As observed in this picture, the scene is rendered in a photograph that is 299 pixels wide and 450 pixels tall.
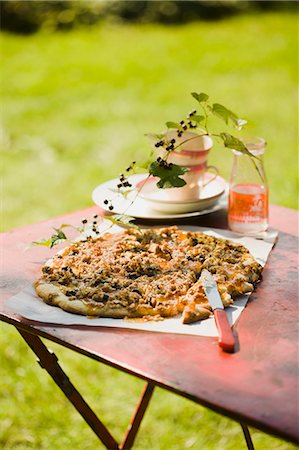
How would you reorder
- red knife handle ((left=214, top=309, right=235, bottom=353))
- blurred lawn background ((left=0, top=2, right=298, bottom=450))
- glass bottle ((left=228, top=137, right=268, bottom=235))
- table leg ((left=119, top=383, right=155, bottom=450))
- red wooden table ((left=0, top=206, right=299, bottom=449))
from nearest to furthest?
red wooden table ((left=0, top=206, right=299, bottom=449)), red knife handle ((left=214, top=309, right=235, bottom=353)), glass bottle ((left=228, top=137, right=268, bottom=235)), table leg ((left=119, top=383, right=155, bottom=450)), blurred lawn background ((left=0, top=2, right=298, bottom=450))

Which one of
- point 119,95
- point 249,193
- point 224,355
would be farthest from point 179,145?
point 119,95

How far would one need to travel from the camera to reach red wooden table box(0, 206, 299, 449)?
4.48 ft

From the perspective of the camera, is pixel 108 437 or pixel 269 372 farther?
pixel 108 437

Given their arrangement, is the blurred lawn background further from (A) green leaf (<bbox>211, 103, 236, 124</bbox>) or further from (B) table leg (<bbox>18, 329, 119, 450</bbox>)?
(B) table leg (<bbox>18, 329, 119, 450</bbox>)

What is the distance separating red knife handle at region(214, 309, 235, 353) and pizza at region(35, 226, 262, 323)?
45 mm

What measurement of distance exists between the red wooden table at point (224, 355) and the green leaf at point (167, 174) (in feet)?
1.17

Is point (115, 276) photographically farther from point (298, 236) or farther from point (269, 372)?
point (298, 236)

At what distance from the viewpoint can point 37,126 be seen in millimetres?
6770

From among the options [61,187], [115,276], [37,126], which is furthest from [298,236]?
[37,126]

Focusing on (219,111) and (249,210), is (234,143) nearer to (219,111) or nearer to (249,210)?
(219,111)

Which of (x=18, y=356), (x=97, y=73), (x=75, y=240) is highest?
(x=75, y=240)

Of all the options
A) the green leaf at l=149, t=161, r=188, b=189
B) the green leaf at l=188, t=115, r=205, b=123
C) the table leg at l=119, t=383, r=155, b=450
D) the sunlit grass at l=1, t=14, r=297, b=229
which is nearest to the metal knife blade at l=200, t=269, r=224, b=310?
the green leaf at l=149, t=161, r=188, b=189

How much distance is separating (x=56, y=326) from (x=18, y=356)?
6.14 feet

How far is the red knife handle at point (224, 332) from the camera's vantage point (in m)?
1.54
